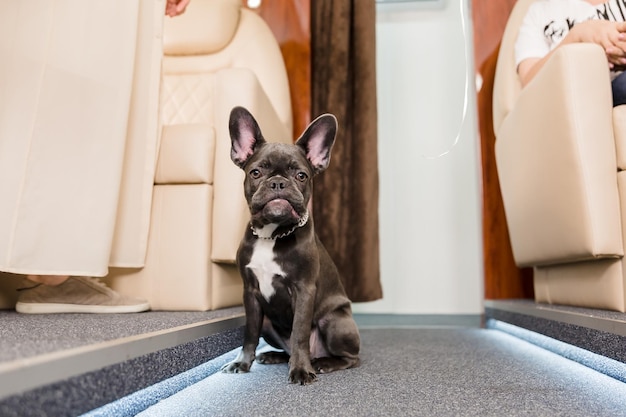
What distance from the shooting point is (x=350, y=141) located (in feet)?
6.61

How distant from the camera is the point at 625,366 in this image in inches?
39.2

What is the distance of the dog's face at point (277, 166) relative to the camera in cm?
100

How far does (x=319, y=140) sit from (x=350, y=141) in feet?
2.92

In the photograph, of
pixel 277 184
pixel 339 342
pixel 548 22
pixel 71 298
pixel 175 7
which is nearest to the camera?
pixel 277 184

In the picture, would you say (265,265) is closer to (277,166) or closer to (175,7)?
(277,166)

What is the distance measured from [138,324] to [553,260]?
1088 mm

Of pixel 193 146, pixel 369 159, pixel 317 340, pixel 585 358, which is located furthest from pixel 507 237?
pixel 193 146

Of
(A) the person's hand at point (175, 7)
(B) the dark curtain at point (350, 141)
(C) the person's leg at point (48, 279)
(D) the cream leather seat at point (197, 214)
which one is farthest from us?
(B) the dark curtain at point (350, 141)

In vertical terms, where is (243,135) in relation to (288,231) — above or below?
above

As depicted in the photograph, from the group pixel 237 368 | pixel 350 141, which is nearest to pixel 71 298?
pixel 237 368

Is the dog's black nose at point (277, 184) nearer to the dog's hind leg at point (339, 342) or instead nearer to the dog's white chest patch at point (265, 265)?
the dog's white chest patch at point (265, 265)

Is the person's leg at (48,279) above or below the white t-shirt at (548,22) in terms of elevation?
below

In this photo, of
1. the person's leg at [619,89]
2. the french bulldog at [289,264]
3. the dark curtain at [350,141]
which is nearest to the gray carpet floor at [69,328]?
the french bulldog at [289,264]

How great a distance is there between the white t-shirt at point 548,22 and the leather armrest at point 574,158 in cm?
39
